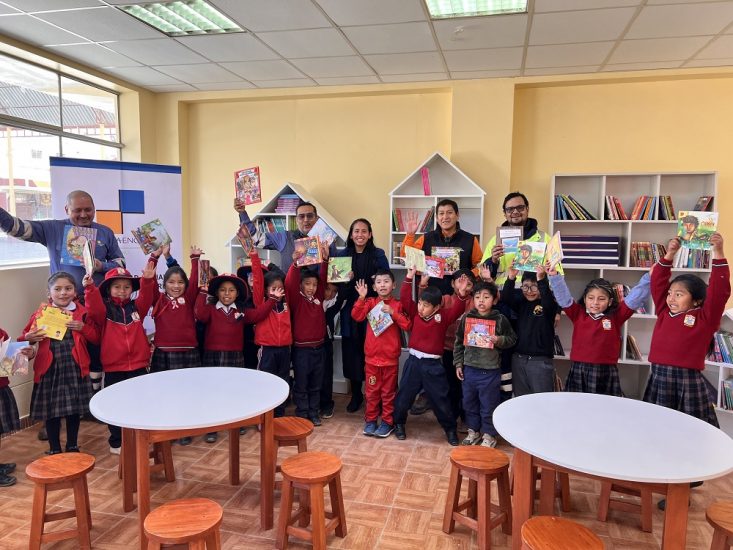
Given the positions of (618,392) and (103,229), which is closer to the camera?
(618,392)

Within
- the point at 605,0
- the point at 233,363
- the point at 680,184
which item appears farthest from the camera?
the point at 680,184

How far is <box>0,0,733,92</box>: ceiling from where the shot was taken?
136 inches

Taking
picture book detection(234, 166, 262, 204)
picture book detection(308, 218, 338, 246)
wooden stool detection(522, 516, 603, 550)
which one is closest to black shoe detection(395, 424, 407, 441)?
picture book detection(308, 218, 338, 246)

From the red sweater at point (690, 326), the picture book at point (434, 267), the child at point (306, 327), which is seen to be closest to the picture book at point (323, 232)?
the child at point (306, 327)

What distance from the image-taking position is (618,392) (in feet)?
10.9

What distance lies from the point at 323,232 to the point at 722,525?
3464 mm

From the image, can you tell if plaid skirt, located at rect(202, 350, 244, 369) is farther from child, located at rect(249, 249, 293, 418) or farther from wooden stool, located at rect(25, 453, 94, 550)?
wooden stool, located at rect(25, 453, 94, 550)

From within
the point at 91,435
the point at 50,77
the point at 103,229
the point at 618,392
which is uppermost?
the point at 50,77

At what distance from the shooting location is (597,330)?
3.26 m

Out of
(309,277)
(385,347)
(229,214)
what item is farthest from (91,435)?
(229,214)

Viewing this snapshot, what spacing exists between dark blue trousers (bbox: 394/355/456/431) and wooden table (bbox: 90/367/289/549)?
129 centimetres

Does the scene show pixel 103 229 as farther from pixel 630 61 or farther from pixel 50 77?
pixel 630 61

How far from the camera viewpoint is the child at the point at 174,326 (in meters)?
3.60

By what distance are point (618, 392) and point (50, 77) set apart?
5633 mm
